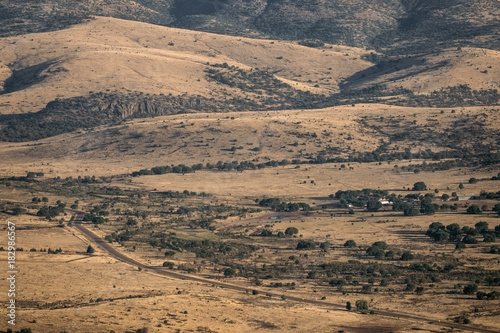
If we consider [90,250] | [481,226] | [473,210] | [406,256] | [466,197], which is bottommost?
[90,250]

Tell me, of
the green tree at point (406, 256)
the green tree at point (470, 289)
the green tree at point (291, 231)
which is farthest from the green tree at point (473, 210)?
the green tree at point (470, 289)

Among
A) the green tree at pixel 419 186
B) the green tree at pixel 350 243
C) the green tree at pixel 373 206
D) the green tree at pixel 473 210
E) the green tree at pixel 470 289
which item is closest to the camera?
the green tree at pixel 470 289

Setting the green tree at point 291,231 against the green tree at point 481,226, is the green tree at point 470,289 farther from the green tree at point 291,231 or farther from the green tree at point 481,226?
the green tree at point 291,231

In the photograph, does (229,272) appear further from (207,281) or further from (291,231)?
(291,231)

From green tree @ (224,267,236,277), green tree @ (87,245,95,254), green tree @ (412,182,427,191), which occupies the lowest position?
green tree @ (412,182,427,191)

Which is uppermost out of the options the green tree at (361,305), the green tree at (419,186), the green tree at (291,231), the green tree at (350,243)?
the green tree at (361,305)

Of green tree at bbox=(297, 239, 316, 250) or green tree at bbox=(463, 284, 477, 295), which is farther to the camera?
green tree at bbox=(297, 239, 316, 250)

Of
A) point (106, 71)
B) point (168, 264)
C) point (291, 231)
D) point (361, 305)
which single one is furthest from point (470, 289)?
point (106, 71)

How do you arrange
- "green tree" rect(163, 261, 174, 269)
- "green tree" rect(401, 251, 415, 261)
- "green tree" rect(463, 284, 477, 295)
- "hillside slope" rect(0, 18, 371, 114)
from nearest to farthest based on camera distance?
"green tree" rect(463, 284, 477, 295)
"green tree" rect(163, 261, 174, 269)
"green tree" rect(401, 251, 415, 261)
"hillside slope" rect(0, 18, 371, 114)

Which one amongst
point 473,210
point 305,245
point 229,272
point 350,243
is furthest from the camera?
point 473,210

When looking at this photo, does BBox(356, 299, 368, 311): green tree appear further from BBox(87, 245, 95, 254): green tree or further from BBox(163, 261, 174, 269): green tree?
BBox(87, 245, 95, 254): green tree

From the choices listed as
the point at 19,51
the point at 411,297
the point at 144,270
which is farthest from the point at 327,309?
the point at 19,51

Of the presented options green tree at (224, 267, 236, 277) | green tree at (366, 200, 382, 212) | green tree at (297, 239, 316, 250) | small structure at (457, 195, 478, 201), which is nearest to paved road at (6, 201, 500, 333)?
green tree at (224, 267, 236, 277)

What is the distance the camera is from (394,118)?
140 metres
